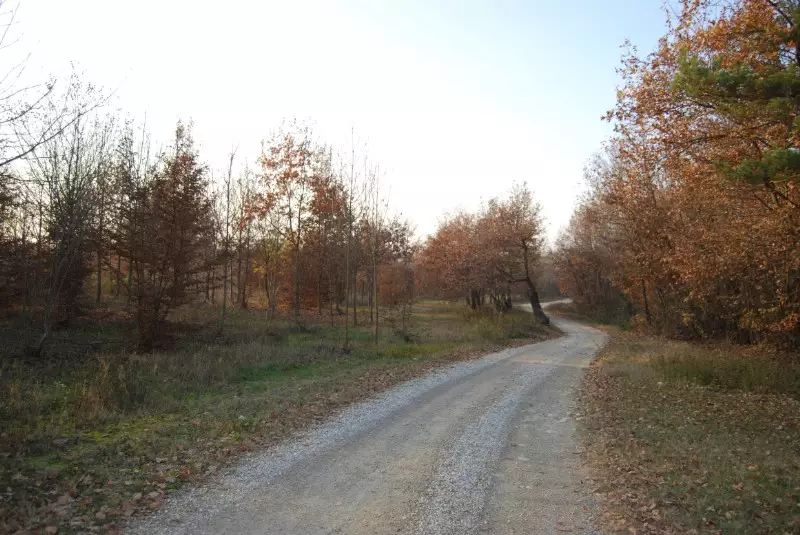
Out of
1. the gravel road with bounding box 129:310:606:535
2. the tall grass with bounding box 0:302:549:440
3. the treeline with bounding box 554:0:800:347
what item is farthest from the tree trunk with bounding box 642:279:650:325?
the gravel road with bounding box 129:310:606:535

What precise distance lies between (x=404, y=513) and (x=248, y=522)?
1732 millimetres

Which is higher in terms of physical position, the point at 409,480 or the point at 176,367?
the point at 176,367

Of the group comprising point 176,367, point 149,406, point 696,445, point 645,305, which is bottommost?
point 696,445

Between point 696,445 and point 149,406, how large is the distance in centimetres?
1073

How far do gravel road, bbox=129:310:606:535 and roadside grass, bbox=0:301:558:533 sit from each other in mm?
703

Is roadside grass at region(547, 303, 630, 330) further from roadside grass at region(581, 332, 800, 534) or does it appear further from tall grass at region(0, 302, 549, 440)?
roadside grass at region(581, 332, 800, 534)

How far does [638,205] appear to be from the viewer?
26578 mm

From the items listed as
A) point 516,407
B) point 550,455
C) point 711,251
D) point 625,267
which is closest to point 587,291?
point 625,267

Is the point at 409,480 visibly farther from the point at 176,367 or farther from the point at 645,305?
the point at 645,305

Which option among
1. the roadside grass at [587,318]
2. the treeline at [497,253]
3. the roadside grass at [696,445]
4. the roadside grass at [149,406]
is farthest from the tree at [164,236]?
the roadside grass at [587,318]

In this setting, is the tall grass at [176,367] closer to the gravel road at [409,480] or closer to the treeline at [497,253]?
the gravel road at [409,480]

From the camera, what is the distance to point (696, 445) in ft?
26.6

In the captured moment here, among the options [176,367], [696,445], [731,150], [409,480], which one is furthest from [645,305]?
[409,480]

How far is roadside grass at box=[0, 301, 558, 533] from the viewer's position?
19.5ft
